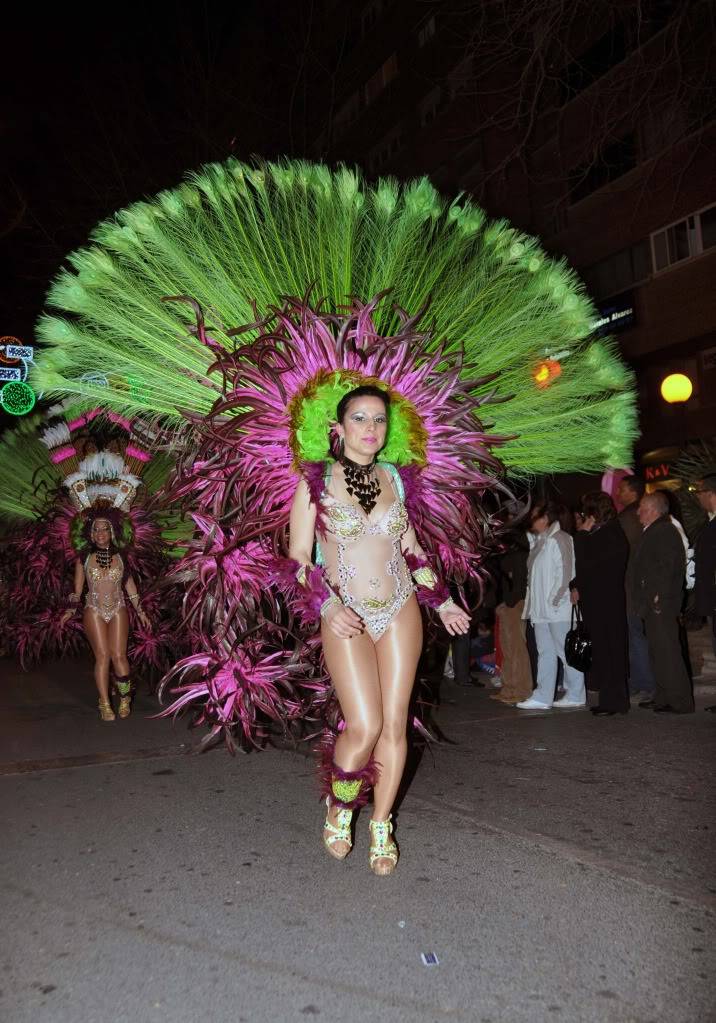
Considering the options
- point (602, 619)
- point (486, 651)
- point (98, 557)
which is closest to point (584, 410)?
point (602, 619)

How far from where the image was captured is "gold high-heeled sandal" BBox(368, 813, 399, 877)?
151 inches

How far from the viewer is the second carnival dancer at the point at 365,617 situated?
3877mm

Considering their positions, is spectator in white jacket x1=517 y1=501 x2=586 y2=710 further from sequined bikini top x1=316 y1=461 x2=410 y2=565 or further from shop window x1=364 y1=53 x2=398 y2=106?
shop window x1=364 y1=53 x2=398 y2=106

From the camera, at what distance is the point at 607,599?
7.48 meters

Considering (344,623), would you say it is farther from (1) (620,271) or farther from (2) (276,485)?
(1) (620,271)

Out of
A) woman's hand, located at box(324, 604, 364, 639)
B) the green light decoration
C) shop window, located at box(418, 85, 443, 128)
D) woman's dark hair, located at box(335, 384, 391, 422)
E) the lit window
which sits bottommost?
woman's hand, located at box(324, 604, 364, 639)

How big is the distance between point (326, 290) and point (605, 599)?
3.77 metres

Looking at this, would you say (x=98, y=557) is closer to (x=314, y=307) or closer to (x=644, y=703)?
(x=314, y=307)

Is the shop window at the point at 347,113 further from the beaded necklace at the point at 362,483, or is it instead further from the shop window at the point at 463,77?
the beaded necklace at the point at 362,483

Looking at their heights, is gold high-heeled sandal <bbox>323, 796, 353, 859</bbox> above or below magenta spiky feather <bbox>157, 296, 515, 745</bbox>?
below

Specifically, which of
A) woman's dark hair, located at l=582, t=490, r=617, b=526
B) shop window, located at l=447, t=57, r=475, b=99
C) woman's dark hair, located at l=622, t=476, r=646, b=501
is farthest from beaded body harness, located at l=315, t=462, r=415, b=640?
woman's dark hair, located at l=622, t=476, r=646, b=501

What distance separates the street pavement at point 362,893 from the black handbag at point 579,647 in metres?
1.19

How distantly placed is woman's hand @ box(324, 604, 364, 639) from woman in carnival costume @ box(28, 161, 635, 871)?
1.44ft

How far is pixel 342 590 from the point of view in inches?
157
